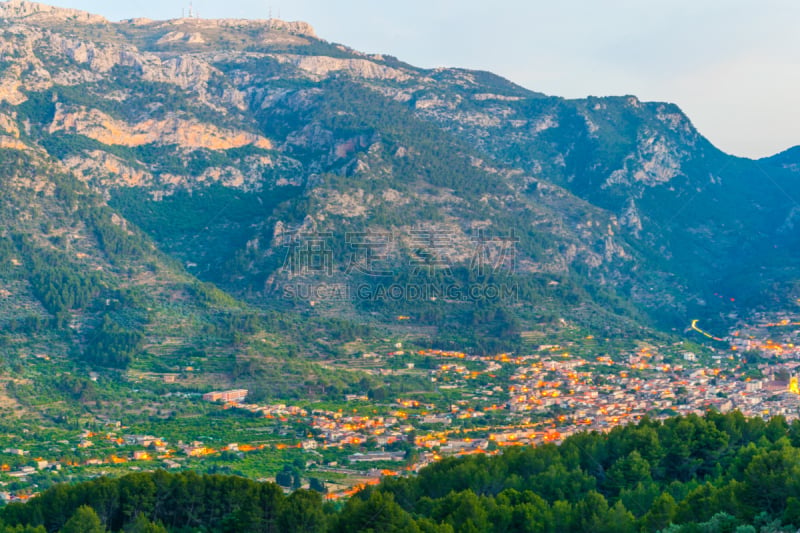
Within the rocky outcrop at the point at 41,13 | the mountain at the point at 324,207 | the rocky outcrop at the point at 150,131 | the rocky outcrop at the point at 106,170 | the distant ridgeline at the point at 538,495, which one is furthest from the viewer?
the rocky outcrop at the point at 41,13

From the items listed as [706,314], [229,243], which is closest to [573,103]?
[706,314]

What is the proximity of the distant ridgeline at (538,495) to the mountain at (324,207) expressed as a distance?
1401 inches

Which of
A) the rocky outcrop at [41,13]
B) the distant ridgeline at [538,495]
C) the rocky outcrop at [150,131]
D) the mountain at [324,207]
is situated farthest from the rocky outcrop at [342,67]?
the distant ridgeline at [538,495]

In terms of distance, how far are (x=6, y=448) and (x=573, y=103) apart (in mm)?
105930

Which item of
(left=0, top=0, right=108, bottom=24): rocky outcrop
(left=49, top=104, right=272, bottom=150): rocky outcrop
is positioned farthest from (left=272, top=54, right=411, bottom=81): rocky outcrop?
(left=0, top=0, right=108, bottom=24): rocky outcrop

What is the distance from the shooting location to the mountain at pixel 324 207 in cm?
9138

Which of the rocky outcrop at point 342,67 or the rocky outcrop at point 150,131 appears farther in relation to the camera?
the rocky outcrop at point 342,67

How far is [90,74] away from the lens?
123m

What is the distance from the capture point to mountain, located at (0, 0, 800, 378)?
3597 inches

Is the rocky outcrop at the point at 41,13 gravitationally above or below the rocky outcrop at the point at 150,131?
above

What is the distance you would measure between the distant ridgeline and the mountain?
117 feet

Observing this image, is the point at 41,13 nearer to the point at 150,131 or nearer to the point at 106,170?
the point at 150,131

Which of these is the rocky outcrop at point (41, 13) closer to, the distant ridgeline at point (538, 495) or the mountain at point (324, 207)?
the mountain at point (324, 207)

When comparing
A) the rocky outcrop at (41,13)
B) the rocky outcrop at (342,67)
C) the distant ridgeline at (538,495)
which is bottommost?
the distant ridgeline at (538,495)
